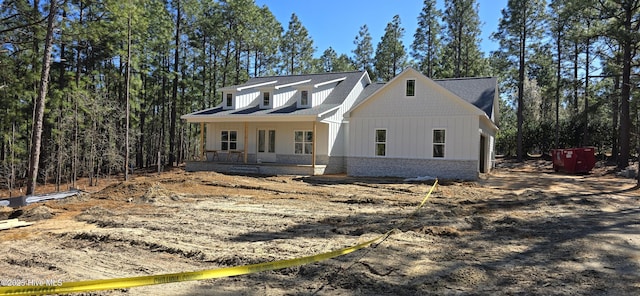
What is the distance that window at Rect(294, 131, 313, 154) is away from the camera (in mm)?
21927

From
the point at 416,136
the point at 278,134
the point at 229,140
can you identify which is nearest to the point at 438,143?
the point at 416,136

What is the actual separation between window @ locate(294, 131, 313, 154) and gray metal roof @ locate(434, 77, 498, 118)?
7.97 metres

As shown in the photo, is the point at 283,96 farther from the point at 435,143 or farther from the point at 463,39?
the point at 463,39

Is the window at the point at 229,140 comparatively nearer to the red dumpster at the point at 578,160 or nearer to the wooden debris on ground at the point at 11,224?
the wooden debris on ground at the point at 11,224

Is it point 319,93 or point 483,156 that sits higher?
point 319,93

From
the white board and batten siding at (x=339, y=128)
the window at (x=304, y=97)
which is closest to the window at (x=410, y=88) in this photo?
the white board and batten siding at (x=339, y=128)

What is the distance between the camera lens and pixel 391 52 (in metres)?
42.8

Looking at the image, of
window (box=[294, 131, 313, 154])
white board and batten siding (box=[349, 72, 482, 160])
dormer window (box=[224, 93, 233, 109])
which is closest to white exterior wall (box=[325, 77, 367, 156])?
window (box=[294, 131, 313, 154])

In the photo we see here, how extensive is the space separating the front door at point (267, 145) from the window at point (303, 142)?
1.49 m

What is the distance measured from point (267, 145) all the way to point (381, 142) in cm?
762

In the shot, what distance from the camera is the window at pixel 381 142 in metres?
18.6

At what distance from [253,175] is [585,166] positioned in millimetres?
18588

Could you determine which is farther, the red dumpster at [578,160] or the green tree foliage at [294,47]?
the green tree foliage at [294,47]

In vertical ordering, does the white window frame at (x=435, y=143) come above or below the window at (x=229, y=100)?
below
